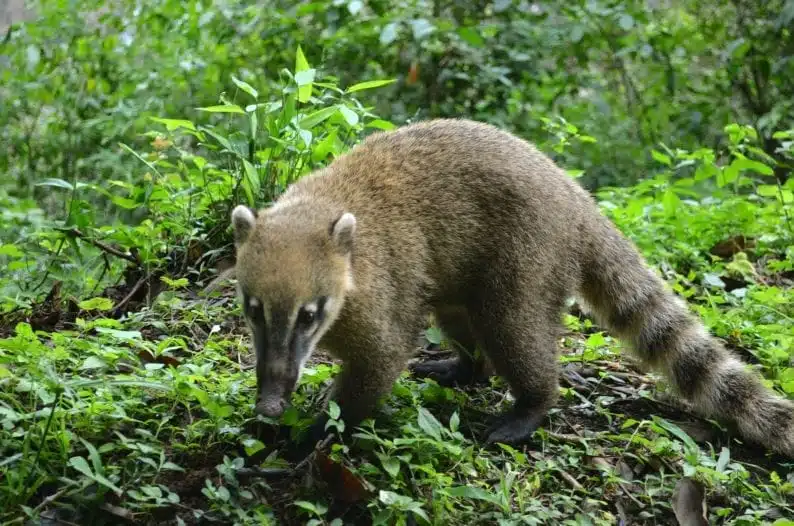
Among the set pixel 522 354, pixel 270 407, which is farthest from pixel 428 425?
pixel 522 354

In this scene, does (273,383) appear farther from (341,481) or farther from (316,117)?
(316,117)

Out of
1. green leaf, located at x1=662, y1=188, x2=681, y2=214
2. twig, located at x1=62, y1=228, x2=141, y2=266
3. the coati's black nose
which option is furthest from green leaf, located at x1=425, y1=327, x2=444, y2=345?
green leaf, located at x1=662, y1=188, x2=681, y2=214

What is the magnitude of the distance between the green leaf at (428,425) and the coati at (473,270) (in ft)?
1.02

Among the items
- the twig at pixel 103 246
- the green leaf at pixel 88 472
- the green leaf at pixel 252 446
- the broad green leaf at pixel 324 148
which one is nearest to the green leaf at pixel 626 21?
the broad green leaf at pixel 324 148

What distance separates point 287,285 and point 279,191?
6.24 feet

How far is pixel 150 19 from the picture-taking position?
869 cm

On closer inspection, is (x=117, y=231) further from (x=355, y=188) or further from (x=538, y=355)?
(x=538, y=355)

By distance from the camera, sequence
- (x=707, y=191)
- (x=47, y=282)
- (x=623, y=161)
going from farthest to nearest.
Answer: (x=623, y=161), (x=707, y=191), (x=47, y=282)

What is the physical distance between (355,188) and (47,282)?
7.85 feet

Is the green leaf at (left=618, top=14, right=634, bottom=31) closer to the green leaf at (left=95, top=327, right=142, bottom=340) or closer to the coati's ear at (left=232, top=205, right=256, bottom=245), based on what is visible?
the coati's ear at (left=232, top=205, right=256, bottom=245)

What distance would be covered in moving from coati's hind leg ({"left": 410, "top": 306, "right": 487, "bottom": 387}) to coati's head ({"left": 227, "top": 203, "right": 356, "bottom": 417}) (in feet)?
3.29

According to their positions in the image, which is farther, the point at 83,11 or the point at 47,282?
the point at 83,11

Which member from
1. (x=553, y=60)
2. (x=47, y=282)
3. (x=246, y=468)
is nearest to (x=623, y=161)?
(x=553, y=60)

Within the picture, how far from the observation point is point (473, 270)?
4438mm
